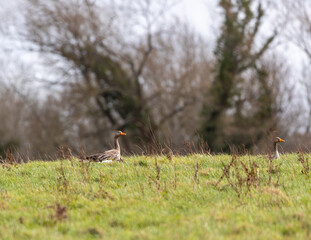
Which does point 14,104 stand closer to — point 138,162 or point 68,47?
point 68,47

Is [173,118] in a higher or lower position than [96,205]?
lower

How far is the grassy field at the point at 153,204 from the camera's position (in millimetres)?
6695

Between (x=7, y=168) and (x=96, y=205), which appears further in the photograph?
(x=7, y=168)

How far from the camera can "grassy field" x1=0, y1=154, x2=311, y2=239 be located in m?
6.70

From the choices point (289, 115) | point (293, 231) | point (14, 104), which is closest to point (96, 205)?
point (293, 231)

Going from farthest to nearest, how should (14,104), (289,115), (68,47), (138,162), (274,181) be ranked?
(14,104) → (289,115) → (68,47) → (138,162) → (274,181)

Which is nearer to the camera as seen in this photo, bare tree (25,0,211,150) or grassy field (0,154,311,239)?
grassy field (0,154,311,239)

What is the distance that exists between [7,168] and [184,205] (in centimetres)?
634

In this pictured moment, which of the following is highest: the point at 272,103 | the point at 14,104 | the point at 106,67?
the point at 106,67

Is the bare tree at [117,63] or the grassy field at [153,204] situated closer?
the grassy field at [153,204]

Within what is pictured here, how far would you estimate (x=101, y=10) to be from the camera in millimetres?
35688

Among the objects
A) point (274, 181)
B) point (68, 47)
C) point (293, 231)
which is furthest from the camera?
point (68, 47)

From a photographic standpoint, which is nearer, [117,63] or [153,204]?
[153,204]

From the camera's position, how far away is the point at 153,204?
320 inches
